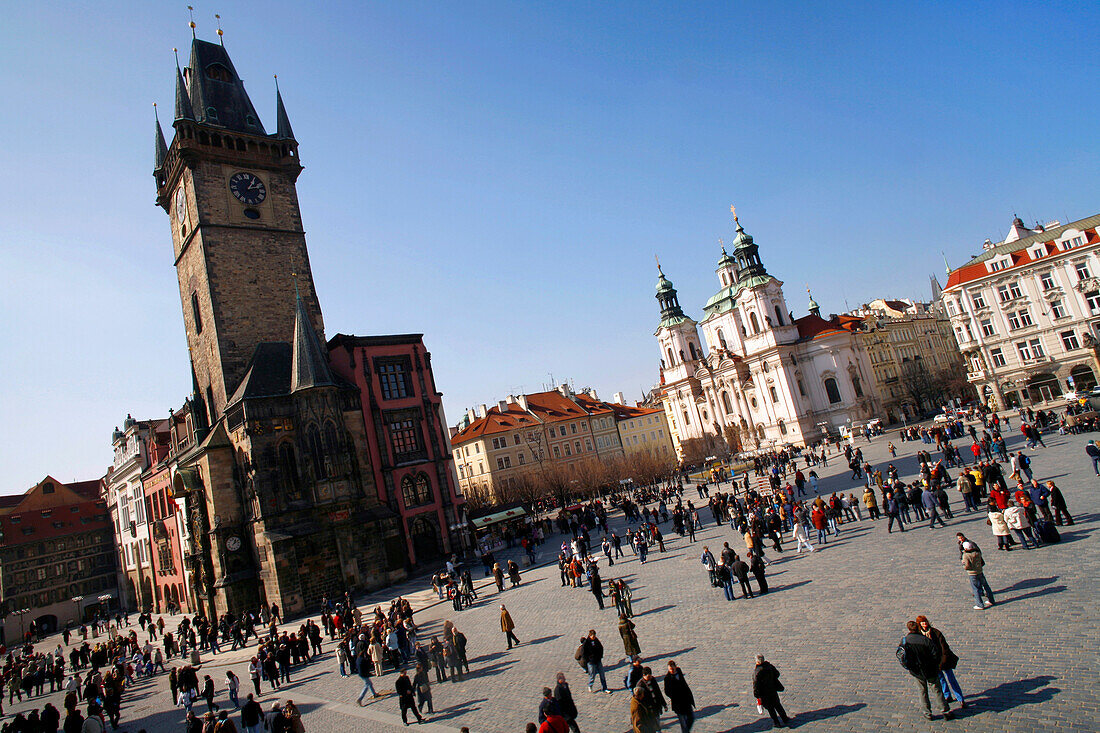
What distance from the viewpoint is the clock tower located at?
3416 centimetres

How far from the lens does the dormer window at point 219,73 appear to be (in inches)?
1529

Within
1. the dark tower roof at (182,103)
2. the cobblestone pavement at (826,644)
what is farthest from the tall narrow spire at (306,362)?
the dark tower roof at (182,103)

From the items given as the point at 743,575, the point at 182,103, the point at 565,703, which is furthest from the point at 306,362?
the point at 565,703

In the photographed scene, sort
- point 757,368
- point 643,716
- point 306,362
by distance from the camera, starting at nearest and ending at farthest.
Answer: point 643,716 < point 306,362 < point 757,368

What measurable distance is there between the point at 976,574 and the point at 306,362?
91.7ft

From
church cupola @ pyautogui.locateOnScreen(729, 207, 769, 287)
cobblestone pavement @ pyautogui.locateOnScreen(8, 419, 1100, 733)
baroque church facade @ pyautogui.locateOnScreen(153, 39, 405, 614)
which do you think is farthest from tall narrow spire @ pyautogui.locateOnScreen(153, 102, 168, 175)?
church cupola @ pyautogui.locateOnScreen(729, 207, 769, 287)

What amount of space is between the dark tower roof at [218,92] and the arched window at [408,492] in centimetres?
2290

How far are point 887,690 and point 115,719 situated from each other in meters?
18.7

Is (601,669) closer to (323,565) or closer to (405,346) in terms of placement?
(323,565)

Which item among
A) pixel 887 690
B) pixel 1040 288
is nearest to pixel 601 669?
pixel 887 690

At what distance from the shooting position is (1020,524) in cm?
1412

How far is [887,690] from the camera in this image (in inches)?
354

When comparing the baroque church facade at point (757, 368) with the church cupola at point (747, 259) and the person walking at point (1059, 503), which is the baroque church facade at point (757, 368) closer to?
the church cupola at point (747, 259)

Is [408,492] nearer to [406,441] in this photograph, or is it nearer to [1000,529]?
[406,441]
